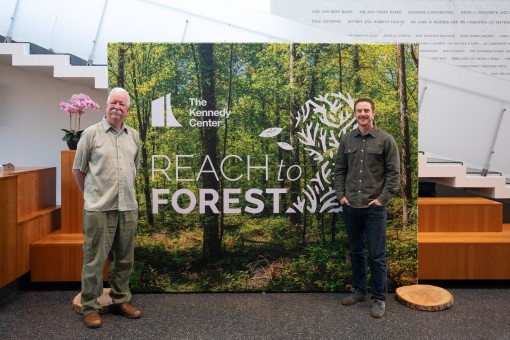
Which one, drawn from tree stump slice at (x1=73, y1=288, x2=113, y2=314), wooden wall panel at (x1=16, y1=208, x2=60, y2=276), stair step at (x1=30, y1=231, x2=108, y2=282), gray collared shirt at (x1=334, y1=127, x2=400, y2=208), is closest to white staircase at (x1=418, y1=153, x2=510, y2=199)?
gray collared shirt at (x1=334, y1=127, x2=400, y2=208)

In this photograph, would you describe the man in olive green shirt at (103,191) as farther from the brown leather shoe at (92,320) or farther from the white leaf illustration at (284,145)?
the white leaf illustration at (284,145)

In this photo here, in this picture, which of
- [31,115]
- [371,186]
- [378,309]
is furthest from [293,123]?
[31,115]

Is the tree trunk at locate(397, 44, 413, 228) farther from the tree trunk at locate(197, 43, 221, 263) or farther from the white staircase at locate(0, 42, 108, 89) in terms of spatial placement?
the white staircase at locate(0, 42, 108, 89)

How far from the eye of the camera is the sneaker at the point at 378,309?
A: 11.4 ft

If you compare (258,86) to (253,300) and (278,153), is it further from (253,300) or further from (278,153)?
(253,300)

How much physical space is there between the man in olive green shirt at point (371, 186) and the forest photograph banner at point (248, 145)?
32 centimetres

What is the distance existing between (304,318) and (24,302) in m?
2.25

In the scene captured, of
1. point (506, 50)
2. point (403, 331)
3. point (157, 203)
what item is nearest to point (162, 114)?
point (157, 203)

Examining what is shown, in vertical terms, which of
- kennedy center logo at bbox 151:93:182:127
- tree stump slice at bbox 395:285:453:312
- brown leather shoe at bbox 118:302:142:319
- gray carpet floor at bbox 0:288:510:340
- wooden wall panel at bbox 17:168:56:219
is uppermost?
kennedy center logo at bbox 151:93:182:127

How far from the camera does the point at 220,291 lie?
4.04 metres

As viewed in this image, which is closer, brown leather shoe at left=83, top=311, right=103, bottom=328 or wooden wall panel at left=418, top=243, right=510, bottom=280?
brown leather shoe at left=83, top=311, right=103, bottom=328

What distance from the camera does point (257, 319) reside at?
11.2 ft

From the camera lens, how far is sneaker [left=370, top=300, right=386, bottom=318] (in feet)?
11.4

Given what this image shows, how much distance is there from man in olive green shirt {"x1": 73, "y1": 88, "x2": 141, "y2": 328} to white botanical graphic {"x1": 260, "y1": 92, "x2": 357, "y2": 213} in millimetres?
1205
